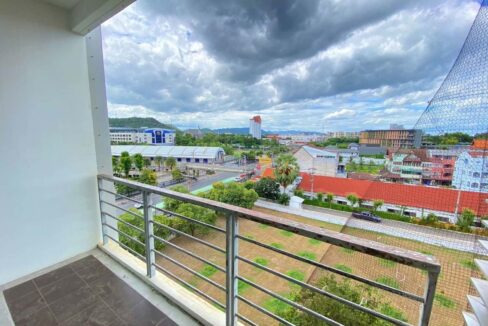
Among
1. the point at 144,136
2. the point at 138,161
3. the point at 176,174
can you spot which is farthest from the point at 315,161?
the point at 138,161

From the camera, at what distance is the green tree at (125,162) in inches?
103

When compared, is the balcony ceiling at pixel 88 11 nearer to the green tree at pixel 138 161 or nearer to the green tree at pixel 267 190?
the green tree at pixel 138 161

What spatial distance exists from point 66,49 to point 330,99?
31.7 feet

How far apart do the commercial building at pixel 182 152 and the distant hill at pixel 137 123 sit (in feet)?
1.00

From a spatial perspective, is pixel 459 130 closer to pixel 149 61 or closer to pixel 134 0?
pixel 134 0

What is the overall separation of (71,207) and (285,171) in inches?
554

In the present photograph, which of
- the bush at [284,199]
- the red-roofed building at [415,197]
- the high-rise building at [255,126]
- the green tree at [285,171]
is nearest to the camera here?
the red-roofed building at [415,197]

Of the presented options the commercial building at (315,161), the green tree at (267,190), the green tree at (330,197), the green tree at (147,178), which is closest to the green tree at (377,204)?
the commercial building at (315,161)

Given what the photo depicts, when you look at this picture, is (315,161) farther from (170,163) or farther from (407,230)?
(170,163)

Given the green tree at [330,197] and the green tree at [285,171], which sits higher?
the green tree at [285,171]

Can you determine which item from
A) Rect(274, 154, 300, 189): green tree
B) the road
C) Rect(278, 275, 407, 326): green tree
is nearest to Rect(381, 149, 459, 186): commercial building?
the road

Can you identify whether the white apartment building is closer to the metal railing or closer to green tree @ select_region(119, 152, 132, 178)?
the metal railing

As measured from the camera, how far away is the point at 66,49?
5.59 feet

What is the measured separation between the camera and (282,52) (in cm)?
555
